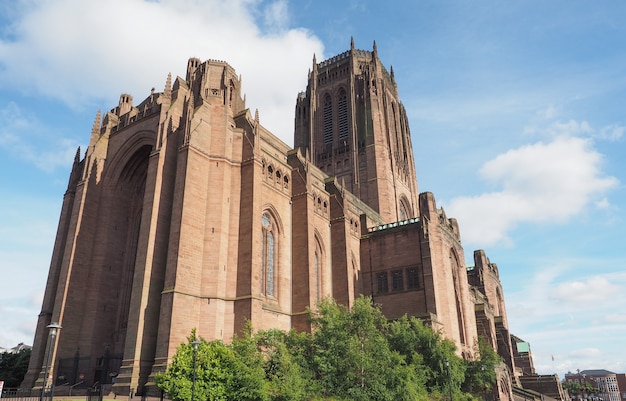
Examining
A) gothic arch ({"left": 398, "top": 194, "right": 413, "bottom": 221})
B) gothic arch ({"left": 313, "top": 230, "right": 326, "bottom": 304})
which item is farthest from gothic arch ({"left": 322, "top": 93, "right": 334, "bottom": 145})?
gothic arch ({"left": 313, "top": 230, "right": 326, "bottom": 304})

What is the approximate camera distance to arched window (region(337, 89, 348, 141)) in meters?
72.2

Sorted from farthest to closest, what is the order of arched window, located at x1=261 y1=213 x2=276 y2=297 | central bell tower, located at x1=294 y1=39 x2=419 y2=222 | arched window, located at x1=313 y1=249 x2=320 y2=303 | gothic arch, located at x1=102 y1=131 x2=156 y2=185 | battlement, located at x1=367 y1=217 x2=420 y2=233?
central bell tower, located at x1=294 y1=39 x2=419 y2=222, battlement, located at x1=367 y1=217 x2=420 y2=233, arched window, located at x1=313 y1=249 x2=320 y2=303, gothic arch, located at x1=102 y1=131 x2=156 y2=185, arched window, located at x1=261 y1=213 x2=276 y2=297

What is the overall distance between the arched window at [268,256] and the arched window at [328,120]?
40163 millimetres

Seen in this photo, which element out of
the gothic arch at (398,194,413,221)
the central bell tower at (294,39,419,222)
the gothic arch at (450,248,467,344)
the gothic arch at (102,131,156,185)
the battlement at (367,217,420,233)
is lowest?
the gothic arch at (450,248,467,344)

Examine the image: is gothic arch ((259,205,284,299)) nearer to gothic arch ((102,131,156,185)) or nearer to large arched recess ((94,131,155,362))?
large arched recess ((94,131,155,362))

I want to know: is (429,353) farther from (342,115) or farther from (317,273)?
(342,115)

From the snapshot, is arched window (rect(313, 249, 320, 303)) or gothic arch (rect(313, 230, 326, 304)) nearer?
arched window (rect(313, 249, 320, 303))

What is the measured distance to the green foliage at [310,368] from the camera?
2136 centimetres

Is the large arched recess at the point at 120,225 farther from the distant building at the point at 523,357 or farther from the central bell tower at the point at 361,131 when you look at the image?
the distant building at the point at 523,357

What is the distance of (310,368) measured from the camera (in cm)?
2506

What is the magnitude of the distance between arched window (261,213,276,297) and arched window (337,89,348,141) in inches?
1541

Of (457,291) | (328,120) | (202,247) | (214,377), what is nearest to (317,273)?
(202,247)

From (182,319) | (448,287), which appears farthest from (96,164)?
(448,287)

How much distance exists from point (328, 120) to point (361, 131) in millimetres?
7346
